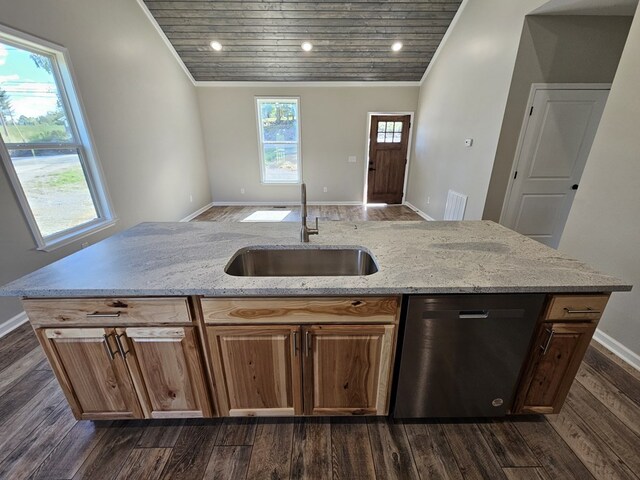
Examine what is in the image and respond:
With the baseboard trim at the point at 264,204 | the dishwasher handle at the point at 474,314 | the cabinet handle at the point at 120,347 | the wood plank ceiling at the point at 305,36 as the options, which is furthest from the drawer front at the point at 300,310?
the baseboard trim at the point at 264,204

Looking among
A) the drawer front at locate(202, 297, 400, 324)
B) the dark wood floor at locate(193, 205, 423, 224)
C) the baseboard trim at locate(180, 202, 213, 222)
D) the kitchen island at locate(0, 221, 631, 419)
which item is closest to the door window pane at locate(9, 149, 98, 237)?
the kitchen island at locate(0, 221, 631, 419)

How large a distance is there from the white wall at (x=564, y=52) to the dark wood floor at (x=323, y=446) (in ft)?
9.76

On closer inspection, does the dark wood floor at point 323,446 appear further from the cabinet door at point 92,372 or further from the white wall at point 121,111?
the white wall at point 121,111

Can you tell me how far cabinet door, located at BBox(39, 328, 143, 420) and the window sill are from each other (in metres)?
1.87

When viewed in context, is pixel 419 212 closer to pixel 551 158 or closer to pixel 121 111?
pixel 551 158

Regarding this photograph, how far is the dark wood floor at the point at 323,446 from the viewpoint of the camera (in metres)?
1.24

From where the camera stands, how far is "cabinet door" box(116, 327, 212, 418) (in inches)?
46.2

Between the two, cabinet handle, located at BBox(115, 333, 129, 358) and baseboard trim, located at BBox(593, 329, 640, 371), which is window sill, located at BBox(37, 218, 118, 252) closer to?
cabinet handle, located at BBox(115, 333, 129, 358)

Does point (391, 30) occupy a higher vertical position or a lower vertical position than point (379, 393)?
higher

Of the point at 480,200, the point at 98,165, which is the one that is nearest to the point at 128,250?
the point at 98,165

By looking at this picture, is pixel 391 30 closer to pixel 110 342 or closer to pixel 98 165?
pixel 98 165

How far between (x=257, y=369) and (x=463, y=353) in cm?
97

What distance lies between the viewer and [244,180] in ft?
20.7

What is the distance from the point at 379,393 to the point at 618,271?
6.56 feet
